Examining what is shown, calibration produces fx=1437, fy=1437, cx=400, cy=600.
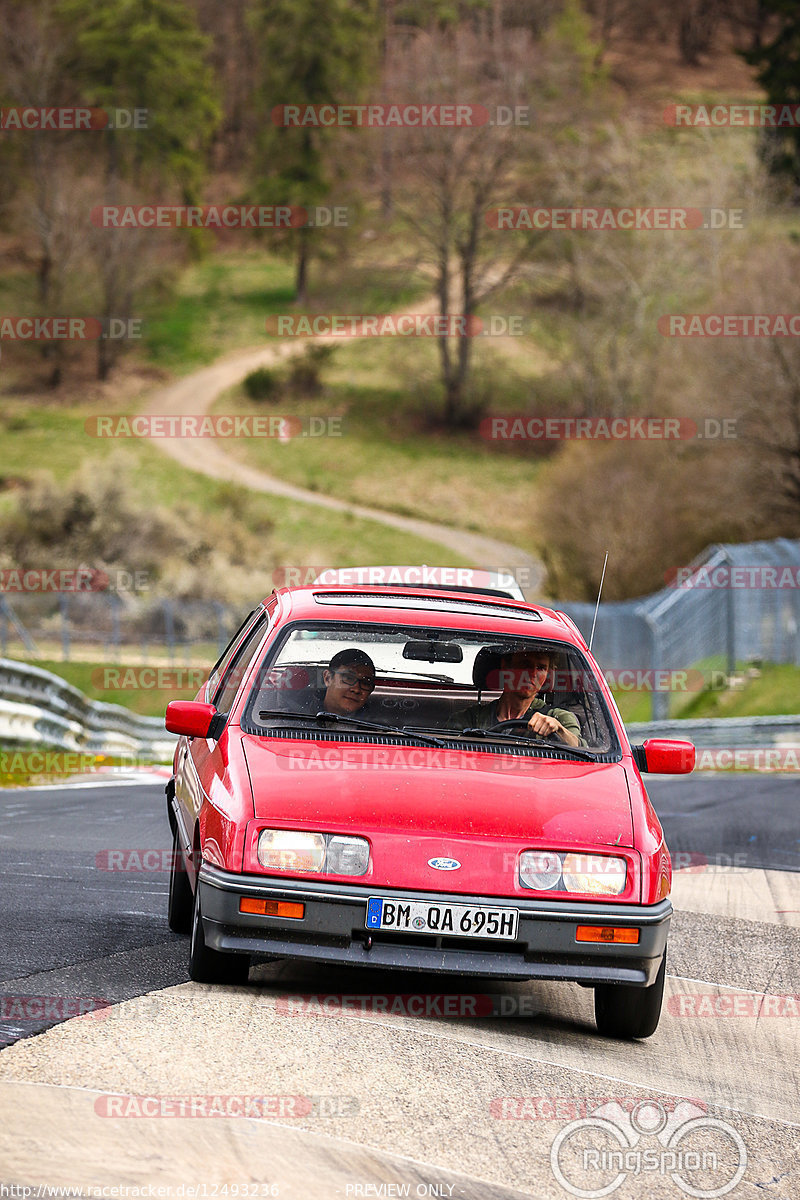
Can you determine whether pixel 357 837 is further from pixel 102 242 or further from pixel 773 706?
pixel 102 242

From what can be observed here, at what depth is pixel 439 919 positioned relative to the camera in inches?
207

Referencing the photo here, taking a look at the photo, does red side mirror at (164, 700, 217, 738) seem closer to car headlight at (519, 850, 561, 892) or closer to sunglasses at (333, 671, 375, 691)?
sunglasses at (333, 671, 375, 691)

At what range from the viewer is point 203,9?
108 metres

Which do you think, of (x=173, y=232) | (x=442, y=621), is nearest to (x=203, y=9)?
(x=173, y=232)

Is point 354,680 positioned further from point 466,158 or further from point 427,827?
point 466,158

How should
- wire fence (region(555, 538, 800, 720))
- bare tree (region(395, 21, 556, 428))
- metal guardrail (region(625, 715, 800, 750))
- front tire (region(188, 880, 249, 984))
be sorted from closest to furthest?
front tire (region(188, 880, 249, 984))
metal guardrail (region(625, 715, 800, 750))
wire fence (region(555, 538, 800, 720))
bare tree (region(395, 21, 556, 428))

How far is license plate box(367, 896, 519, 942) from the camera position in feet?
17.3

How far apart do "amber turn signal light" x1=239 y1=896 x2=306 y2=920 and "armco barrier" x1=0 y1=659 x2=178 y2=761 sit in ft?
40.4

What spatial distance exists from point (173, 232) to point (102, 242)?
45.4 ft

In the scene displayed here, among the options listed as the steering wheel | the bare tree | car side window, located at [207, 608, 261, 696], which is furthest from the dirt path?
the steering wheel

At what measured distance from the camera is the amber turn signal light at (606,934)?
17.5 feet

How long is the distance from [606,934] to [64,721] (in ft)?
45.3

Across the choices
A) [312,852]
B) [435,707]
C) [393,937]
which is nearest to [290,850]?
[312,852]

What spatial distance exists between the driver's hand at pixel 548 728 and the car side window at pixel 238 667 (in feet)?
4.30
